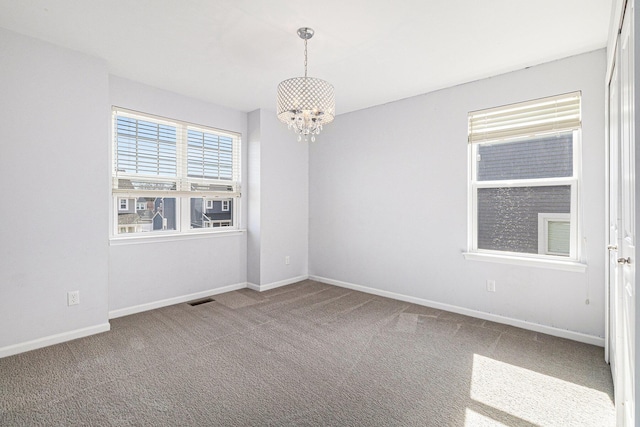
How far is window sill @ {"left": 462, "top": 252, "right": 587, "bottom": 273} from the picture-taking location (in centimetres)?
289

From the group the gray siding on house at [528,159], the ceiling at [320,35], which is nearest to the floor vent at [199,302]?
the ceiling at [320,35]

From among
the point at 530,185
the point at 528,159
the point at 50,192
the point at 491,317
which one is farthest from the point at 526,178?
the point at 50,192

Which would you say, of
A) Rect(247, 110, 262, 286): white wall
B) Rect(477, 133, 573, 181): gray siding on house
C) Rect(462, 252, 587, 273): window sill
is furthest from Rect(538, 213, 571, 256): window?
Rect(247, 110, 262, 286): white wall

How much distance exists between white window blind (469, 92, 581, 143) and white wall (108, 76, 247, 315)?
119 inches

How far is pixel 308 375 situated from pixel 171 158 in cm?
299

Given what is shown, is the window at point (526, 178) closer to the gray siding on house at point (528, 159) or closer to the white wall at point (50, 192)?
the gray siding on house at point (528, 159)

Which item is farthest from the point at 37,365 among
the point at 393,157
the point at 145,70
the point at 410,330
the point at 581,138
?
the point at 581,138

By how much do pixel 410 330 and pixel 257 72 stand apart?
297cm

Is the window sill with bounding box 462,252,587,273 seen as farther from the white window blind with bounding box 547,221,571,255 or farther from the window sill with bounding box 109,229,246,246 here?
the window sill with bounding box 109,229,246,246

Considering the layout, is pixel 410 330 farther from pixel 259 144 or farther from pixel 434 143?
pixel 259 144

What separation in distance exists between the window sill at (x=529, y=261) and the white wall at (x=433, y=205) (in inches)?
2.2

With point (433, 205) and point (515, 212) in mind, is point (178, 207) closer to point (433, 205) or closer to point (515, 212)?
point (433, 205)

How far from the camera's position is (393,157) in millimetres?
4145

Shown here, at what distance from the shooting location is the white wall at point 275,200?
14.9 ft
